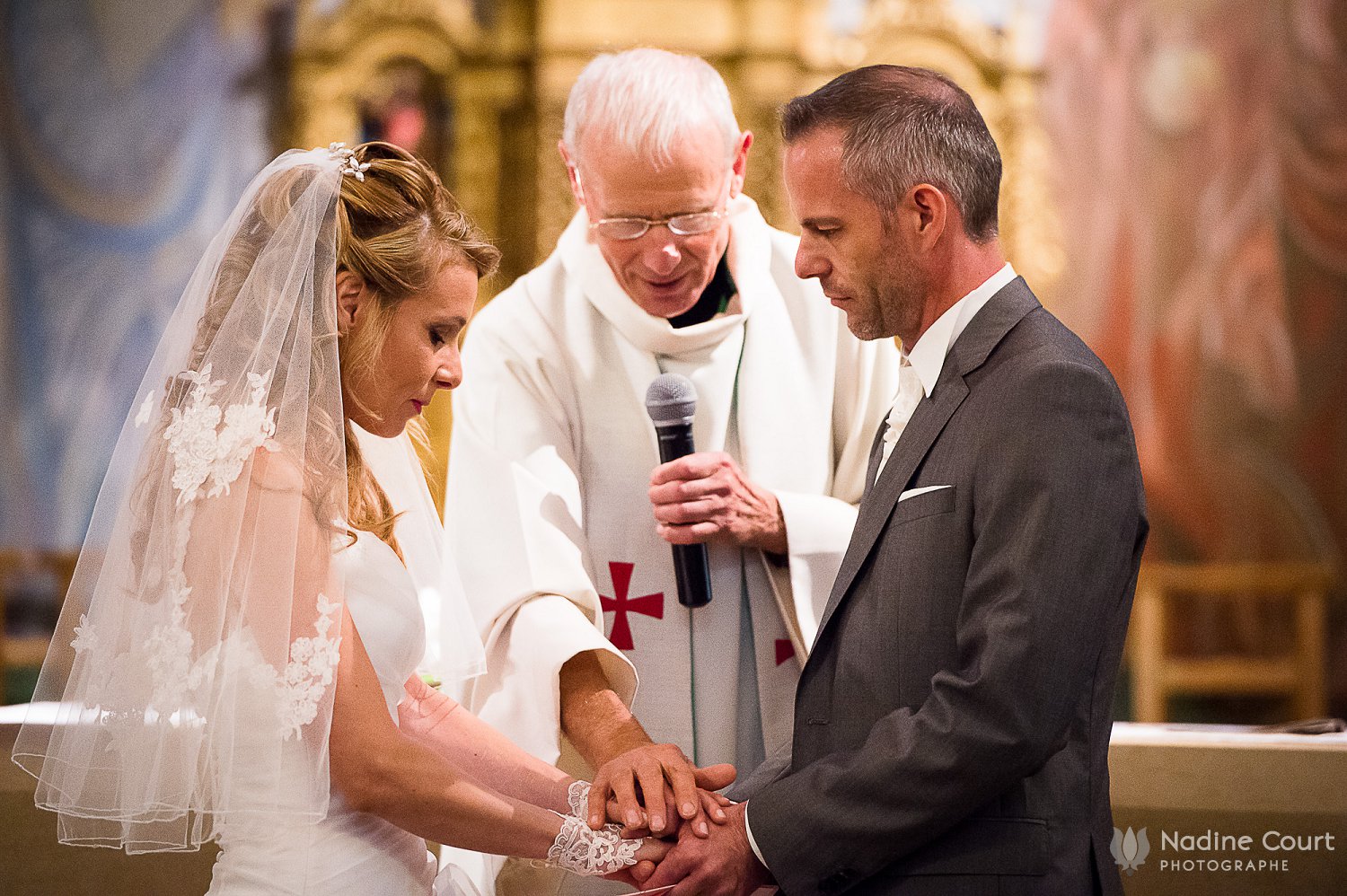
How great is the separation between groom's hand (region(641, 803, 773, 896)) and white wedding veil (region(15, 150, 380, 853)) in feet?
1.96

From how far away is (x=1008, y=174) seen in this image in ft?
26.3

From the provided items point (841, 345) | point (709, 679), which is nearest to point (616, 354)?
point (841, 345)

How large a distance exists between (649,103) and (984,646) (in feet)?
4.47

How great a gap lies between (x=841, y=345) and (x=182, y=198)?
19.9ft

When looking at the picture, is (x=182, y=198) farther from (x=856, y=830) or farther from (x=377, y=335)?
(x=856, y=830)

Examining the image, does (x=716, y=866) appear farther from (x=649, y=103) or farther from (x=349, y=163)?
(x=649, y=103)

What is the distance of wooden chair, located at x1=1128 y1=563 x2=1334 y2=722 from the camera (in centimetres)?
755

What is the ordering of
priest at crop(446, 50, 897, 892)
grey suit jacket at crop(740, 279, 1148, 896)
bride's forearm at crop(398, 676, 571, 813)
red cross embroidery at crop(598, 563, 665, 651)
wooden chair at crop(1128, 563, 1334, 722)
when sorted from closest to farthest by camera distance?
1. grey suit jacket at crop(740, 279, 1148, 896)
2. bride's forearm at crop(398, 676, 571, 813)
3. priest at crop(446, 50, 897, 892)
4. red cross embroidery at crop(598, 563, 665, 651)
5. wooden chair at crop(1128, 563, 1334, 722)

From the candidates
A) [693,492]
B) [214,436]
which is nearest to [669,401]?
[693,492]

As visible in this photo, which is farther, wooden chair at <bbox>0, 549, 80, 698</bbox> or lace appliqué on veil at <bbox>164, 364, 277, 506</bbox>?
wooden chair at <bbox>0, 549, 80, 698</bbox>

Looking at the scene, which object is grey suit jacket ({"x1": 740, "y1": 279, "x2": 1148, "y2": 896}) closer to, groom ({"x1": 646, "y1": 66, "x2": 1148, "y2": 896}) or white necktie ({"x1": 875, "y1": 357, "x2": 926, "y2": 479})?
groom ({"x1": 646, "y1": 66, "x2": 1148, "y2": 896})

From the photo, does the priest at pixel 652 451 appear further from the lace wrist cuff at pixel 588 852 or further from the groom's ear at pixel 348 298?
the groom's ear at pixel 348 298

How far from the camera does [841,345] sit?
3.13 m

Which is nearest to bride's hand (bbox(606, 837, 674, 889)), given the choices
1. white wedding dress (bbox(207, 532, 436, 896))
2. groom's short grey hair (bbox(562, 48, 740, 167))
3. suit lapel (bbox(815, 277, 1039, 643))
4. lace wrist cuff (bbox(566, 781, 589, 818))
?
lace wrist cuff (bbox(566, 781, 589, 818))
